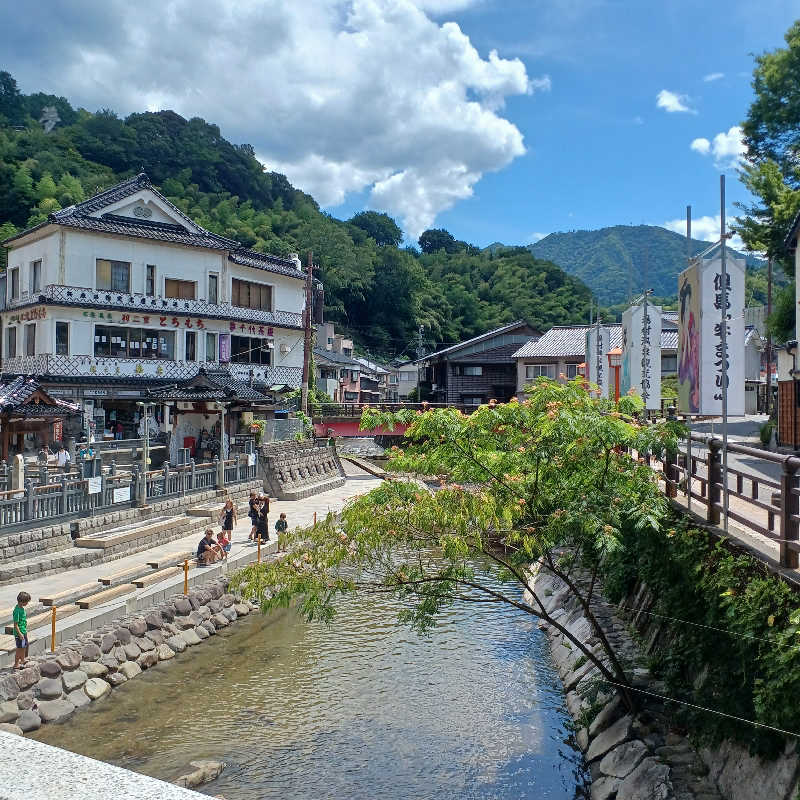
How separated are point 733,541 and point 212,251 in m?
40.1

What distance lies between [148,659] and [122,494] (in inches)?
346

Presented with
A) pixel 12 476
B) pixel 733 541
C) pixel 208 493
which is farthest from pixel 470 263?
pixel 733 541

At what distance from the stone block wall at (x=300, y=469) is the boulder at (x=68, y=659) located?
2086 centimetres

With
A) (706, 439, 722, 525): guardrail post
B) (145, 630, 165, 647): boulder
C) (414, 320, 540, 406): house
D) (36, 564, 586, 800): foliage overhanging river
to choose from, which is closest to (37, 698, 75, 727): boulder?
(36, 564, 586, 800): foliage overhanging river

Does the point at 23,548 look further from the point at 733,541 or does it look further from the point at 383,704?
the point at 733,541

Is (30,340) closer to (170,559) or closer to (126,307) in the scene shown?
(126,307)

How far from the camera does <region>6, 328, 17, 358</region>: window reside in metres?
42.9

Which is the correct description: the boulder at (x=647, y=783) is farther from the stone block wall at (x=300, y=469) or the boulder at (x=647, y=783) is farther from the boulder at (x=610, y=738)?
the stone block wall at (x=300, y=469)

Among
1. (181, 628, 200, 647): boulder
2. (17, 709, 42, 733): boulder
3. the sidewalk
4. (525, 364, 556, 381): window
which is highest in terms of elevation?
(525, 364, 556, 381): window

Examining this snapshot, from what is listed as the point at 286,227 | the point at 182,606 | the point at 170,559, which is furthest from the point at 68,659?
the point at 286,227

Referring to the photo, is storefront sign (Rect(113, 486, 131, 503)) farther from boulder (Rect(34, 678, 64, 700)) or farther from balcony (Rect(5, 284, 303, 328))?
balcony (Rect(5, 284, 303, 328))

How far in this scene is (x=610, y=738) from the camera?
11727 millimetres

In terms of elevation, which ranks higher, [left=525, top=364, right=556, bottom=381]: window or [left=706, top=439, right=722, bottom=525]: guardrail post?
[left=525, top=364, right=556, bottom=381]: window

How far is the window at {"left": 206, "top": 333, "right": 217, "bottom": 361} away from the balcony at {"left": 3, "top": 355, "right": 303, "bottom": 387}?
39 cm
